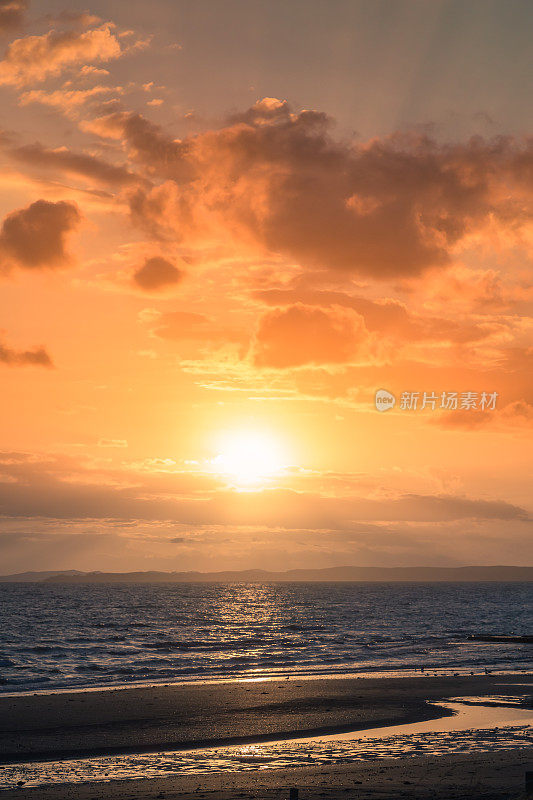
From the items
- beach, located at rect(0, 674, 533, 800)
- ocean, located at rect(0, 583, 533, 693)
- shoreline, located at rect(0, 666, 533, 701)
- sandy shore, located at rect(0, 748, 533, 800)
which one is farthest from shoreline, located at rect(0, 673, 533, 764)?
ocean, located at rect(0, 583, 533, 693)

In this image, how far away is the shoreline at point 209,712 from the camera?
97.1ft

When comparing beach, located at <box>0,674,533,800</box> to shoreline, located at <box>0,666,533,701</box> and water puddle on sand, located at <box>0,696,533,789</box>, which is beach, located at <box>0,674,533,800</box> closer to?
water puddle on sand, located at <box>0,696,533,789</box>

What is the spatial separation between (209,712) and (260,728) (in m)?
4.67

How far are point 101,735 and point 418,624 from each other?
85.6 m

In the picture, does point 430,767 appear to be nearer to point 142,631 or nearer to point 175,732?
point 175,732

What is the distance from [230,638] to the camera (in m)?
83.9

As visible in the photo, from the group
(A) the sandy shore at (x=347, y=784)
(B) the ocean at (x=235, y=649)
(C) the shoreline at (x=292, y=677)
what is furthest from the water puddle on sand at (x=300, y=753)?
(B) the ocean at (x=235, y=649)

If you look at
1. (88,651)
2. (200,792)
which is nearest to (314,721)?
(200,792)

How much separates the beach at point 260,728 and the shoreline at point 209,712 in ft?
0.17

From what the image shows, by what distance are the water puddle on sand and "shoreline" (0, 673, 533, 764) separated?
4.16 ft

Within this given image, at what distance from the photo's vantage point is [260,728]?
105 ft

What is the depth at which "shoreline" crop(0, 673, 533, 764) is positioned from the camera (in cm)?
2959

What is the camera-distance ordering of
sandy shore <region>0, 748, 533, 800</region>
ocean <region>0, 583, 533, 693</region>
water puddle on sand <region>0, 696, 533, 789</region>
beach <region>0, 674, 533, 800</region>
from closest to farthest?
sandy shore <region>0, 748, 533, 800</region> < beach <region>0, 674, 533, 800</region> < water puddle on sand <region>0, 696, 533, 789</region> < ocean <region>0, 583, 533, 693</region>

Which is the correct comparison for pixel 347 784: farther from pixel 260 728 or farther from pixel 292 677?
pixel 292 677
